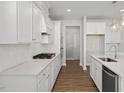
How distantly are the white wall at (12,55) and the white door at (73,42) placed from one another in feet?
18.9

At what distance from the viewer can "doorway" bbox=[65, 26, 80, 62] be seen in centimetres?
922

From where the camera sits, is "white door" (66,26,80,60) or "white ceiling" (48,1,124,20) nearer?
"white ceiling" (48,1,124,20)

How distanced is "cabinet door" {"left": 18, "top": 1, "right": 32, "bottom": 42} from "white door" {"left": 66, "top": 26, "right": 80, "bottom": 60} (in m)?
6.41

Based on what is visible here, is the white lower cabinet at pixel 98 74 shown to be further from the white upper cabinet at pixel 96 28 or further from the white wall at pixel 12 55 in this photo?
the white upper cabinet at pixel 96 28

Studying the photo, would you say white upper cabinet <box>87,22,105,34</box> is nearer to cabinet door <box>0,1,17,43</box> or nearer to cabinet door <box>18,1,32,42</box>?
cabinet door <box>18,1,32,42</box>

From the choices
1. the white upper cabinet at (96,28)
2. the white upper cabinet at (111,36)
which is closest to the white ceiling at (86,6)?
the white upper cabinet at (96,28)

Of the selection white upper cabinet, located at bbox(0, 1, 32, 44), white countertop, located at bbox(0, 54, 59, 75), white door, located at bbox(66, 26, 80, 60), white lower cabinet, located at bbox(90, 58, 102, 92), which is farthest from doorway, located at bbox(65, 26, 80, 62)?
white upper cabinet, located at bbox(0, 1, 32, 44)

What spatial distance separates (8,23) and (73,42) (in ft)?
23.8

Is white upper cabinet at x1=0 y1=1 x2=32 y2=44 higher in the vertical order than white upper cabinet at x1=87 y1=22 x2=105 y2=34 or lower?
lower

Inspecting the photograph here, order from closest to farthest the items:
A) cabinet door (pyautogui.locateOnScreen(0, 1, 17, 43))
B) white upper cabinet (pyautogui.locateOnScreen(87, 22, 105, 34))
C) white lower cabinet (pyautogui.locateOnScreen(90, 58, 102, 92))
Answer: cabinet door (pyautogui.locateOnScreen(0, 1, 17, 43))
white lower cabinet (pyautogui.locateOnScreen(90, 58, 102, 92))
white upper cabinet (pyautogui.locateOnScreen(87, 22, 105, 34))

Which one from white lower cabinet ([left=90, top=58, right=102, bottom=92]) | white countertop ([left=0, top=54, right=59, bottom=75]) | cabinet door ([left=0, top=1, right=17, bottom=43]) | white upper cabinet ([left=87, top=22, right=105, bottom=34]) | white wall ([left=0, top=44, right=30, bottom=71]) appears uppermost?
white upper cabinet ([left=87, top=22, right=105, bottom=34])

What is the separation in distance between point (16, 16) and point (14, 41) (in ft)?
1.27

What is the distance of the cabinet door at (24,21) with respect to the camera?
96.7 inches

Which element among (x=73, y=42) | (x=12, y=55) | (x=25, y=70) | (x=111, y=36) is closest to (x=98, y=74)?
(x=25, y=70)
